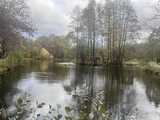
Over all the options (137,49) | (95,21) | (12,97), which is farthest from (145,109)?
(137,49)

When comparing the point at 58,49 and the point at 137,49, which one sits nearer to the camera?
the point at 137,49

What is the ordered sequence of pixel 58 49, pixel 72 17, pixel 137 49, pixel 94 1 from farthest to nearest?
pixel 58 49 → pixel 137 49 → pixel 72 17 → pixel 94 1

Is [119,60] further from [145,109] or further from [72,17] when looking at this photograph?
[145,109]

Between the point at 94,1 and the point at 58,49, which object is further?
the point at 58,49

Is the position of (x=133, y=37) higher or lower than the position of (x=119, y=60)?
higher

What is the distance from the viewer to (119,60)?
116 ft

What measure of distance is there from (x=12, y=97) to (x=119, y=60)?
87.6 ft

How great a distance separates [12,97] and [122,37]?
92.1 feet

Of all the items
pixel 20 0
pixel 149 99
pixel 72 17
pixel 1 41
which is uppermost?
pixel 72 17

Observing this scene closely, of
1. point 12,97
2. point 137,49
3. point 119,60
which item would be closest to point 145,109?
point 12,97

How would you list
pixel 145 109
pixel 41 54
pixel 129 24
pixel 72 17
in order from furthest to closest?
pixel 41 54, pixel 72 17, pixel 129 24, pixel 145 109

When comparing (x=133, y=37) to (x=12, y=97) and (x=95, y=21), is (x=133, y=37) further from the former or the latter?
(x=12, y=97)

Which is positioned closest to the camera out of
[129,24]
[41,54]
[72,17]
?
[129,24]

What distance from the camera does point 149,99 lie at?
11039mm
